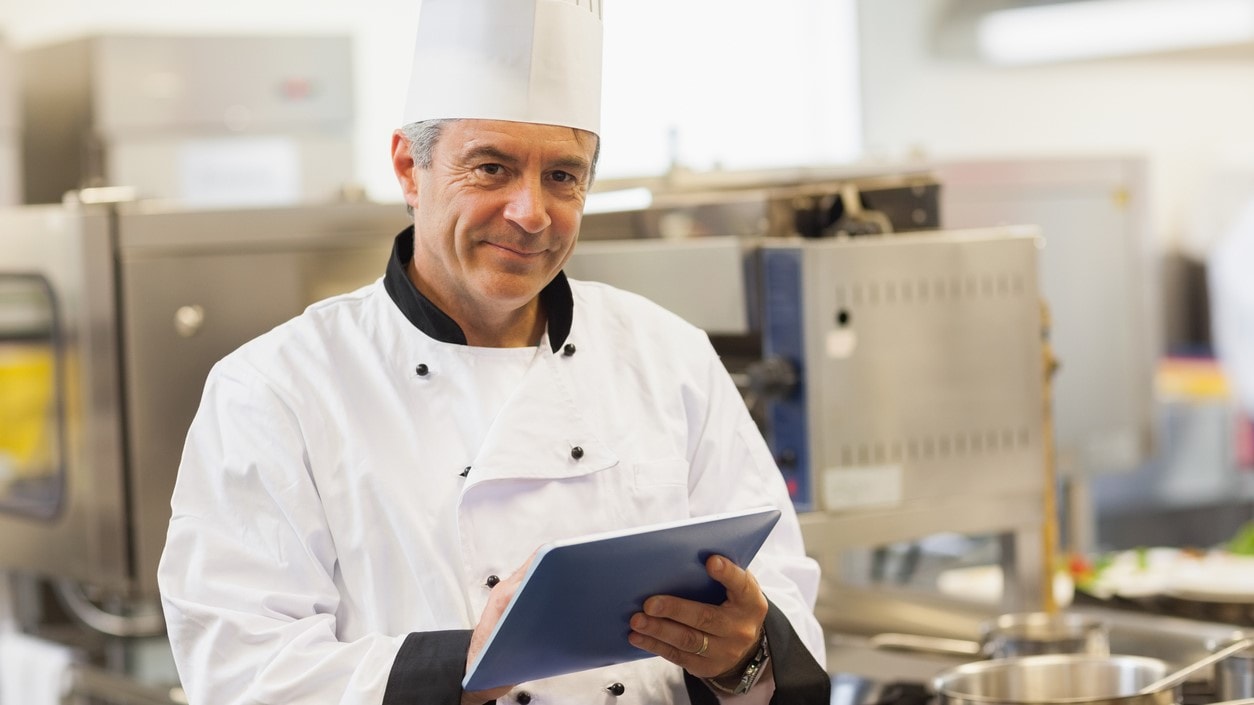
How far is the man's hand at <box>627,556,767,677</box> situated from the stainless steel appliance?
1291mm

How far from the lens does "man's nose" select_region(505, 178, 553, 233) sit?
1652 millimetres

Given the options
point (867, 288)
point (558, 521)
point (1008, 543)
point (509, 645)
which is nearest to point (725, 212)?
point (867, 288)

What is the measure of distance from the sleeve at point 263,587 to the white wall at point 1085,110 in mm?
4474

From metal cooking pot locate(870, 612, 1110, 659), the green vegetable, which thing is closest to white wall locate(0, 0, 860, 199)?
the green vegetable

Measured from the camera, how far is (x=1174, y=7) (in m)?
5.07

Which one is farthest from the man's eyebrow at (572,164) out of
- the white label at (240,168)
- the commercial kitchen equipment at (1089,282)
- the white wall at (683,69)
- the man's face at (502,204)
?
the white wall at (683,69)

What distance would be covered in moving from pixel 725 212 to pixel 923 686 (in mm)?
874

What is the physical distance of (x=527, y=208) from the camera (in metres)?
1.65

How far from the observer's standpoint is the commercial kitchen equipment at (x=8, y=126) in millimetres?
4625

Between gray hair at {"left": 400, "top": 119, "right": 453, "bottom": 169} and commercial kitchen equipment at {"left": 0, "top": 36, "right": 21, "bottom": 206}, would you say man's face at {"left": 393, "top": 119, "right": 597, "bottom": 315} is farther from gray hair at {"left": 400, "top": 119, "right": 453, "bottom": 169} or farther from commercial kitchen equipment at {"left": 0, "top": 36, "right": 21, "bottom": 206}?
commercial kitchen equipment at {"left": 0, "top": 36, "right": 21, "bottom": 206}

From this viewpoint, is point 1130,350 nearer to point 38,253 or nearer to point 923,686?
point 923,686

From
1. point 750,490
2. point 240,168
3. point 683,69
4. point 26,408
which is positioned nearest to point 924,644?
point 750,490

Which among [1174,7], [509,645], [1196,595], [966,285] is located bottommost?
[1196,595]

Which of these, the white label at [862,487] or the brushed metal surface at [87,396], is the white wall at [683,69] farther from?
the white label at [862,487]
